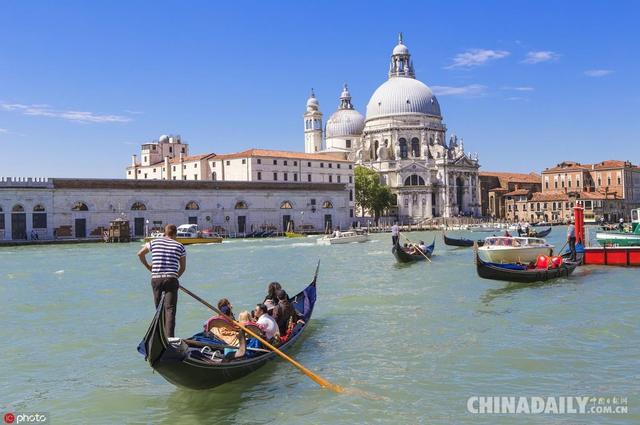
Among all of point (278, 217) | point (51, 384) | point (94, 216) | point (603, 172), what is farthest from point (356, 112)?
point (51, 384)

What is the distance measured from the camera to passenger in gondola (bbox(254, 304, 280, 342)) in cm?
895

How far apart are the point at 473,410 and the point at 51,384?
4.94m

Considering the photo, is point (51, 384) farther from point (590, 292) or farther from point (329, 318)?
point (590, 292)

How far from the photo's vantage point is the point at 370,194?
218 feet

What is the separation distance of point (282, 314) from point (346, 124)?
245 feet

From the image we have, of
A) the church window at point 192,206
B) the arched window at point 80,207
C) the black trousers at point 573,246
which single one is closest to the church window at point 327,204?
the church window at point 192,206

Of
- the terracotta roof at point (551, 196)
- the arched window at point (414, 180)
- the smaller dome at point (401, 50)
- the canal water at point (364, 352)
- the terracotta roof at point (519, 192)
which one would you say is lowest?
the canal water at point (364, 352)

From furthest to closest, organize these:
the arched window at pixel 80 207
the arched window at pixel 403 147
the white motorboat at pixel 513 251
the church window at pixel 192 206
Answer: the arched window at pixel 403 147 → the church window at pixel 192 206 → the arched window at pixel 80 207 → the white motorboat at pixel 513 251

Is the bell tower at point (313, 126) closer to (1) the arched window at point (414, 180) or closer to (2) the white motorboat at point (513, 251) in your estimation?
(1) the arched window at point (414, 180)

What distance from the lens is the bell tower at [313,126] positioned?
269 ft

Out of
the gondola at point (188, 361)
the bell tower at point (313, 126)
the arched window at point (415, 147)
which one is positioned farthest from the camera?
the bell tower at point (313, 126)

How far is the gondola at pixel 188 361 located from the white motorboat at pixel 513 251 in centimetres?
1246

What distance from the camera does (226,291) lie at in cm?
1733
